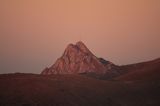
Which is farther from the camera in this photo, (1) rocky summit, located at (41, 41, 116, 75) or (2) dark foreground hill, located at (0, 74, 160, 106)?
(1) rocky summit, located at (41, 41, 116, 75)

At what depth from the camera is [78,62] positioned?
9769cm

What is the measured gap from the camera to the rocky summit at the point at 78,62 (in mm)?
95500

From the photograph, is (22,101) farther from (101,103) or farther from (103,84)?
(103,84)

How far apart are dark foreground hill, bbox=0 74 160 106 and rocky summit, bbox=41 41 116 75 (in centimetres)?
5470

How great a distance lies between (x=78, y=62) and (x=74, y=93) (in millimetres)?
66150

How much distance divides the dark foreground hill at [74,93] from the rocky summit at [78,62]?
5470 cm

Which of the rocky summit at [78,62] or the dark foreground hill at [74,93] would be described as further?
the rocky summit at [78,62]

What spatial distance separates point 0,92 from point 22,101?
345cm

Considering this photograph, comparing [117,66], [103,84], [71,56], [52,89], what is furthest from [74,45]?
[52,89]

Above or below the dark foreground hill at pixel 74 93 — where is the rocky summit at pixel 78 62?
above

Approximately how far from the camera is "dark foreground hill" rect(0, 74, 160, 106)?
89.6 ft

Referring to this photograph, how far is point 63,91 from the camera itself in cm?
3139

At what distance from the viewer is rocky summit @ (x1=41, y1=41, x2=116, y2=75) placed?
95.5m

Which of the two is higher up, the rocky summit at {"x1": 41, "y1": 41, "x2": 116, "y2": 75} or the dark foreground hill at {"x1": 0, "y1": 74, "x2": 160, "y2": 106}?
the rocky summit at {"x1": 41, "y1": 41, "x2": 116, "y2": 75}
